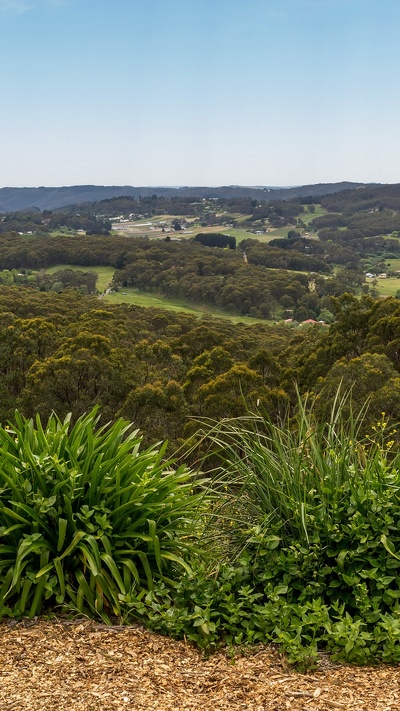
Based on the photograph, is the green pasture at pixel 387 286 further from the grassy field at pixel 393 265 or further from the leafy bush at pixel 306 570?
the leafy bush at pixel 306 570

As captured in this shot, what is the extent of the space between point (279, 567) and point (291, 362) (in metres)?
22.9

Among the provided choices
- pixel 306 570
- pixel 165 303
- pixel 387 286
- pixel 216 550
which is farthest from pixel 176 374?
pixel 387 286

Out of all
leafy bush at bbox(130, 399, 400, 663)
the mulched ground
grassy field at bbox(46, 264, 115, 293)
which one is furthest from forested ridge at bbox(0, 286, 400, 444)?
grassy field at bbox(46, 264, 115, 293)

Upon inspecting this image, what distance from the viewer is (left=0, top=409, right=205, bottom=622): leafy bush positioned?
347 centimetres

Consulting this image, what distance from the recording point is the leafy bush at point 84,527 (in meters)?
3.47

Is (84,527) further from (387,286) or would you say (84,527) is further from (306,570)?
(387,286)

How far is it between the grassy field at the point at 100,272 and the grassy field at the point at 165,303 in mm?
5974

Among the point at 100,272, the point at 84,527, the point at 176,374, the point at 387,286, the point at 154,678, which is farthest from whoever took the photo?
the point at 100,272

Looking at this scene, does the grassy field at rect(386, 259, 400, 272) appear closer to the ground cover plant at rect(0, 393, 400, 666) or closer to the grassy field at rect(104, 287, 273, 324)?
the grassy field at rect(104, 287, 273, 324)

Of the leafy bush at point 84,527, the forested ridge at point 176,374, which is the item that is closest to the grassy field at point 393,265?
the forested ridge at point 176,374

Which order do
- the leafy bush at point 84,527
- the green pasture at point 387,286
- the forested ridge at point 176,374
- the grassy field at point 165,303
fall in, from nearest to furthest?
1. the leafy bush at point 84,527
2. the forested ridge at point 176,374
3. the grassy field at point 165,303
4. the green pasture at point 387,286

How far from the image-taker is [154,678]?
295cm

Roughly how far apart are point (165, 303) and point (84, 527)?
8863 cm

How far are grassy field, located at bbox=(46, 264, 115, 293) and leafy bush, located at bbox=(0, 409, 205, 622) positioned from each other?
9776 cm
